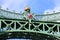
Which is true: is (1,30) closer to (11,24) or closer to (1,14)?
(11,24)

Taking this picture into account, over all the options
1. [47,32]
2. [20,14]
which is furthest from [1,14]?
[47,32]

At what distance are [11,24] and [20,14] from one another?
3.86 m

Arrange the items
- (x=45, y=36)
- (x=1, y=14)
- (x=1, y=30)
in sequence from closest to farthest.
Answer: (x=1, y=30)
(x=45, y=36)
(x=1, y=14)

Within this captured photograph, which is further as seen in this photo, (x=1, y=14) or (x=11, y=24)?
(x=1, y=14)

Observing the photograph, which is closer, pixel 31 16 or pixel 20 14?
pixel 31 16

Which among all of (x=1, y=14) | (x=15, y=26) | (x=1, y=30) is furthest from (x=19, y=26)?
(x=1, y=14)

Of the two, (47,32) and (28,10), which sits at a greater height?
(28,10)

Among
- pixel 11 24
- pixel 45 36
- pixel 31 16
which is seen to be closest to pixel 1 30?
pixel 11 24

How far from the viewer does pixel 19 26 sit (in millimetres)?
31766

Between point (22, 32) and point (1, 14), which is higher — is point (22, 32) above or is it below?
below

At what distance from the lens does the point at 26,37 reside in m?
33.8

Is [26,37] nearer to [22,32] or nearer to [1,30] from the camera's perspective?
[22,32]

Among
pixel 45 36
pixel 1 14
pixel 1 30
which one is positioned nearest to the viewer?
pixel 1 30

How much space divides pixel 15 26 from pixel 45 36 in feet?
14.7
